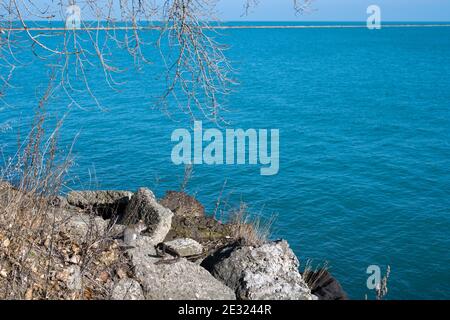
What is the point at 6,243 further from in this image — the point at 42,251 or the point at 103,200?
the point at 103,200

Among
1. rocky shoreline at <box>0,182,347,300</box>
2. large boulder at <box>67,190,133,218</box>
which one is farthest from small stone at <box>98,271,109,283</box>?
large boulder at <box>67,190,133,218</box>

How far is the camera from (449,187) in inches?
923

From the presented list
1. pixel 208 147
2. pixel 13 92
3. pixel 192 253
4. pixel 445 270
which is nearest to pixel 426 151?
pixel 208 147

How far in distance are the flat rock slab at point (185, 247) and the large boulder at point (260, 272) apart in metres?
0.41

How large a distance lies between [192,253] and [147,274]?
1.53m

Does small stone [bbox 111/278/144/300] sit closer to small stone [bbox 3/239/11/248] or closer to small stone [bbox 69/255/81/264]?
small stone [bbox 69/255/81/264]

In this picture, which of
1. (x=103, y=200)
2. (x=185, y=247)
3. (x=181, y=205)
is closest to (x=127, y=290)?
(x=185, y=247)

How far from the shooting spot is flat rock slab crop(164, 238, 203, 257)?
7.00 m

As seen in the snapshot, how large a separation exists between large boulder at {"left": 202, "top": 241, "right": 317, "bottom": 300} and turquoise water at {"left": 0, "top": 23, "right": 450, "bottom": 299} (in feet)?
7.71

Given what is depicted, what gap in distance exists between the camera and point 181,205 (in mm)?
10352

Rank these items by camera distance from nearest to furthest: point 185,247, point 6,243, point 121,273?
1. point 6,243
2. point 121,273
3. point 185,247

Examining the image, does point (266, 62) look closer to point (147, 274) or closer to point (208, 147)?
point (208, 147)

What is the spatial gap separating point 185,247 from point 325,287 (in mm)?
1977
